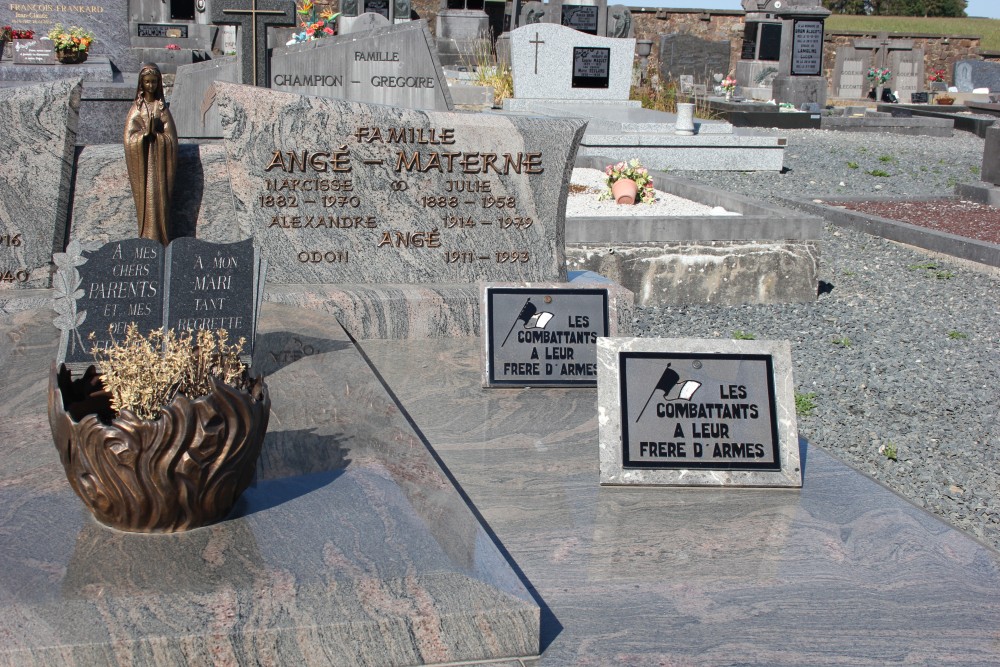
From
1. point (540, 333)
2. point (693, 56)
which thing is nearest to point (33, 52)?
point (540, 333)

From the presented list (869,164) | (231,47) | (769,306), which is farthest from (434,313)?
(231,47)

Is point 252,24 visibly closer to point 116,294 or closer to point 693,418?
point 116,294

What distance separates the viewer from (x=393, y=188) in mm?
5133

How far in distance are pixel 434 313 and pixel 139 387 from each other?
8.58ft

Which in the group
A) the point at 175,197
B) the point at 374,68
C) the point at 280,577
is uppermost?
the point at 374,68

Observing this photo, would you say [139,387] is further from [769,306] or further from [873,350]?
[769,306]

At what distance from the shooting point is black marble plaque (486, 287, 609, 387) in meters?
4.26

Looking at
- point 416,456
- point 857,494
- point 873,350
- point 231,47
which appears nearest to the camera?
point 416,456

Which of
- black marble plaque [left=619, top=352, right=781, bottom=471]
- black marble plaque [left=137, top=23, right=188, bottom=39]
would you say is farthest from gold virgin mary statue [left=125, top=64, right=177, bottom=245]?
black marble plaque [left=137, top=23, right=188, bottom=39]

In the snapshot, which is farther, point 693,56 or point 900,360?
point 693,56

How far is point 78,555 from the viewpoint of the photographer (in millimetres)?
2393

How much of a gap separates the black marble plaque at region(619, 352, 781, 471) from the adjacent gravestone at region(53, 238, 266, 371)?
1.51 metres

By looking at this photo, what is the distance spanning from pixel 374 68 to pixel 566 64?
18.2ft

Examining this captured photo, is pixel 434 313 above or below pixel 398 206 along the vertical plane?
below
